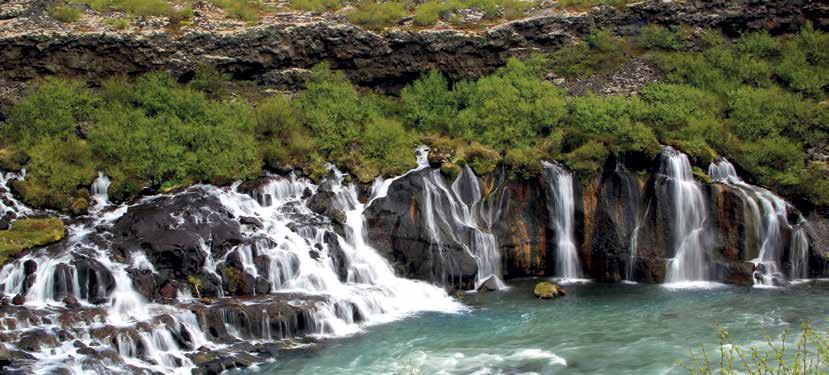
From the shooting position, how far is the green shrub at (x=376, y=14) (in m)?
33.2

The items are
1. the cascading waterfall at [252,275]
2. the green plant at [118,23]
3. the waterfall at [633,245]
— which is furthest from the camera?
the green plant at [118,23]

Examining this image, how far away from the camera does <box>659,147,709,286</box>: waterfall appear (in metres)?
23.9

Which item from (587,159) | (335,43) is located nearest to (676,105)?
(587,159)

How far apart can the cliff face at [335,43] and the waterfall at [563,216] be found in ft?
31.0

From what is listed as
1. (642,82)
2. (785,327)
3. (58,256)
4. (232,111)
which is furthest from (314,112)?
(785,327)

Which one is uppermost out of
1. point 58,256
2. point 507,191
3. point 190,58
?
point 190,58

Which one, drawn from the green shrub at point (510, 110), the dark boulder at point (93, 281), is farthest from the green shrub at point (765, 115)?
the dark boulder at point (93, 281)

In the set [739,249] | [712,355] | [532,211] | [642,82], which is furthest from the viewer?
[642,82]

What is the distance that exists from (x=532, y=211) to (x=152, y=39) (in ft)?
56.2

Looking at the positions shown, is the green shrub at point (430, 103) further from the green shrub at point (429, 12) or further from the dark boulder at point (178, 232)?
the dark boulder at point (178, 232)

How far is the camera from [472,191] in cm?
2584

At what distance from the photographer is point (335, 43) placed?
106 feet

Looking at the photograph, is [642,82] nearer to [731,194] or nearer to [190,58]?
[731,194]

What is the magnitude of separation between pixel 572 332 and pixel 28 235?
15.5 meters
